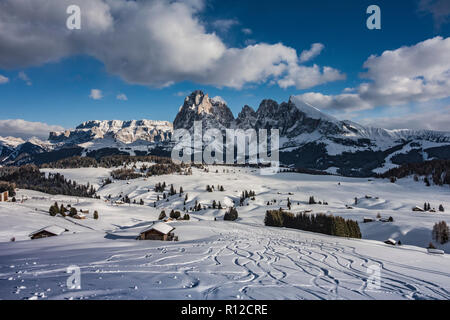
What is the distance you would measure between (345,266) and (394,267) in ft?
15.1

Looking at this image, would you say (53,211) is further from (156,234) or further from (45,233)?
(156,234)

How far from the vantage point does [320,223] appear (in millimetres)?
73312

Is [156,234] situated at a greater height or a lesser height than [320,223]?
greater

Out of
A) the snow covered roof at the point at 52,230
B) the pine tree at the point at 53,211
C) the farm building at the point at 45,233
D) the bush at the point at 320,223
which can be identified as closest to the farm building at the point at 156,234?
the snow covered roof at the point at 52,230

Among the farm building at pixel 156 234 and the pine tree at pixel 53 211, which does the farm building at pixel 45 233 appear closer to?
the farm building at pixel 156 234

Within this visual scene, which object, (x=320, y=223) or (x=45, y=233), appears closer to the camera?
(x=45, y=233)

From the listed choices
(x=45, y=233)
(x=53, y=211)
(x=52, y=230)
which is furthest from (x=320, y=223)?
(x=53, y=211)

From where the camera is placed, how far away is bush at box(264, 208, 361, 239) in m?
66.2

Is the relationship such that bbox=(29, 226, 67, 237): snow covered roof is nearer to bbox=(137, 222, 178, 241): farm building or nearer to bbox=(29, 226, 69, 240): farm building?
bbox=(29, 226, 69, 240): farm building

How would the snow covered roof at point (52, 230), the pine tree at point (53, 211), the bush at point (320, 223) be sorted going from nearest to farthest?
the snow covered roof at point (52, 230) → the bush at point (320, 223) → the pine tree at point (53, 211)

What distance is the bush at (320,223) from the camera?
217ft

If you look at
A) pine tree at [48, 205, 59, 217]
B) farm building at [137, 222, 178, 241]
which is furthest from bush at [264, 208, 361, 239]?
pine tree at [48, 205, 59, 217]
